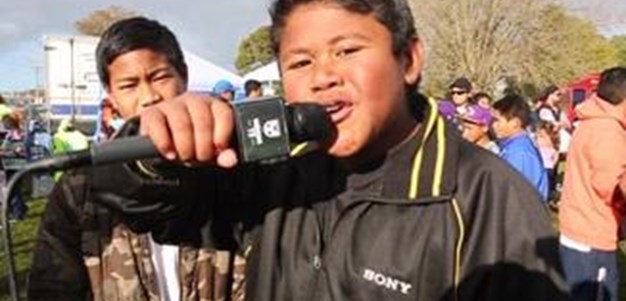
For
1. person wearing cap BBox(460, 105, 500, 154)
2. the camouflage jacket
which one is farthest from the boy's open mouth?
person wearing cap BBox(460, 105, 500, 154)

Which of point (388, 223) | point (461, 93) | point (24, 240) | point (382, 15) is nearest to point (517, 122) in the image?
point (461, 93)

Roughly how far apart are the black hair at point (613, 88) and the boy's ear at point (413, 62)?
179 inches

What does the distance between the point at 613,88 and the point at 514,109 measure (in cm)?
172

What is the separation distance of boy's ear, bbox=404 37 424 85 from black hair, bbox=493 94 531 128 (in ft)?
19.6

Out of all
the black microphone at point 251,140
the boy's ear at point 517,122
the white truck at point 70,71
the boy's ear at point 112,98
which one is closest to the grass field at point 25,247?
the boy's ear at point 517,122

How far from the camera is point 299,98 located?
1.70 meters

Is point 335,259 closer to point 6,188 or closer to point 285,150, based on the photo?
point 285,150

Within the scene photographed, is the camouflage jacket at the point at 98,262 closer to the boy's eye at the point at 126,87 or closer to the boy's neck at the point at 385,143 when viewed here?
the boy's eye at the point at 126,87

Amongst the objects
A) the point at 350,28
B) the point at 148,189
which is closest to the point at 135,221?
the point at 148,189

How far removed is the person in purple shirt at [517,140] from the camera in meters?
7.30

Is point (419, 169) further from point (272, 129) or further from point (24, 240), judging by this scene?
point (24, 240)

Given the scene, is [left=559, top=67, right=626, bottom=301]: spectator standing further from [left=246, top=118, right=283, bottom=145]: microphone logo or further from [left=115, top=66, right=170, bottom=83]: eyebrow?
[left=246, top=118, right=283, bottom=145]: microphone logo

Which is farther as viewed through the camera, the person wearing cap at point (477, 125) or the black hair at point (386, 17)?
the person wearing cap at point (477, 125)

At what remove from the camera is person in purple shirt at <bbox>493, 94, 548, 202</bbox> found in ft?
24.0
